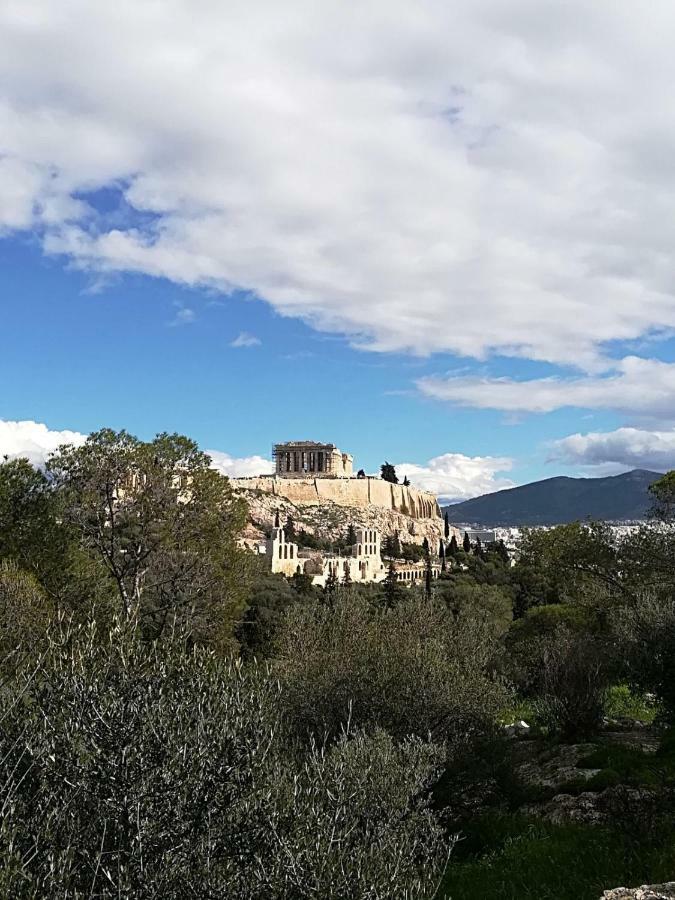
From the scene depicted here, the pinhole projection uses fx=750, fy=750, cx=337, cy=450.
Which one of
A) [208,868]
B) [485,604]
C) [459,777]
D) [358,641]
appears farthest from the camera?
[485,604]

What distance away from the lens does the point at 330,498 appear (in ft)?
539

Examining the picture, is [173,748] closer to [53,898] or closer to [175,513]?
[53,898]

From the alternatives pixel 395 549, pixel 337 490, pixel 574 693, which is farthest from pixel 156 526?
pixel 337 490

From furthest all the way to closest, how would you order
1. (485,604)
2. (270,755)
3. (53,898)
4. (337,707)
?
1. (485,604)
2. (337,707)
3. (270,755)
4. (53,898)

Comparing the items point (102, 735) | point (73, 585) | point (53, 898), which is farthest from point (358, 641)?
point (53, 898)

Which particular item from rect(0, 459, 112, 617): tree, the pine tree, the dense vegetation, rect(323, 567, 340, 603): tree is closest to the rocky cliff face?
the pine tree

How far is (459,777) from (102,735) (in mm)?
8896

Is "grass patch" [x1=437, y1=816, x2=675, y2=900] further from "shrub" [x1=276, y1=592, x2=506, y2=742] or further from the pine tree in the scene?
the pine tree

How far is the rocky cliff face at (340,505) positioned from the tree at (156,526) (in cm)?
11330

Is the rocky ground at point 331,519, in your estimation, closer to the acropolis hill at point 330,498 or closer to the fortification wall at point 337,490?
the acropolis hill at point 330,498

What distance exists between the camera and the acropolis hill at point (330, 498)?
5768 inches

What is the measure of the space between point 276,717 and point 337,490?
6133 inches

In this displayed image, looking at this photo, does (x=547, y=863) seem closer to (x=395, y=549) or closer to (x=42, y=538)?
(x=42, y=538)

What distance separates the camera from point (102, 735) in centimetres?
658
